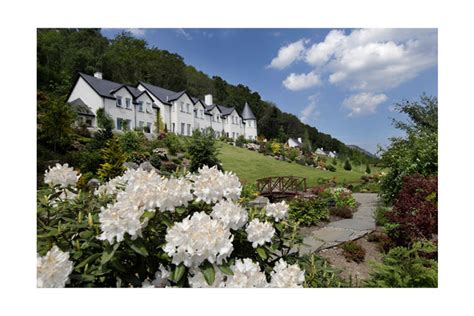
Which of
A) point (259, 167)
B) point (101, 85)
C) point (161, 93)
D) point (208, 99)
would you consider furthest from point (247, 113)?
point (101, 85)

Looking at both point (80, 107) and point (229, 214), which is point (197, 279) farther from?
point (80, 107)

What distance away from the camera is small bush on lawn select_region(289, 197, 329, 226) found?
11.9 feet

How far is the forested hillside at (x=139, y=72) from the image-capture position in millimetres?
2377

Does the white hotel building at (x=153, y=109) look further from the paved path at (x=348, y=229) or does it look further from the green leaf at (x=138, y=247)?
the green leaf at (x=138, y=247)

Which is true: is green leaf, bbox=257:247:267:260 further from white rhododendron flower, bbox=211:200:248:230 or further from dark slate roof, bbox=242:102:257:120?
dark slate roof, bbox=242:102:257:120

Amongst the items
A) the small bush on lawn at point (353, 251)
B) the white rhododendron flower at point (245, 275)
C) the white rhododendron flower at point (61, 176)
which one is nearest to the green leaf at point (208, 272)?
the white rhododendron flower at point (245, 275)

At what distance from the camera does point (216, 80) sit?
2.89m

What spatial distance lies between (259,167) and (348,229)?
46.6 inches

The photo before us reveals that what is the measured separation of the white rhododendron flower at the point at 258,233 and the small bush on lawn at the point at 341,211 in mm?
2906

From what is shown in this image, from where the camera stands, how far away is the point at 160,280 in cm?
129

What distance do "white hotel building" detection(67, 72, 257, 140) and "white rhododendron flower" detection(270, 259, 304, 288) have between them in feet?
6.26

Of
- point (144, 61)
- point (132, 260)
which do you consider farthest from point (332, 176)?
point (132, 260)
